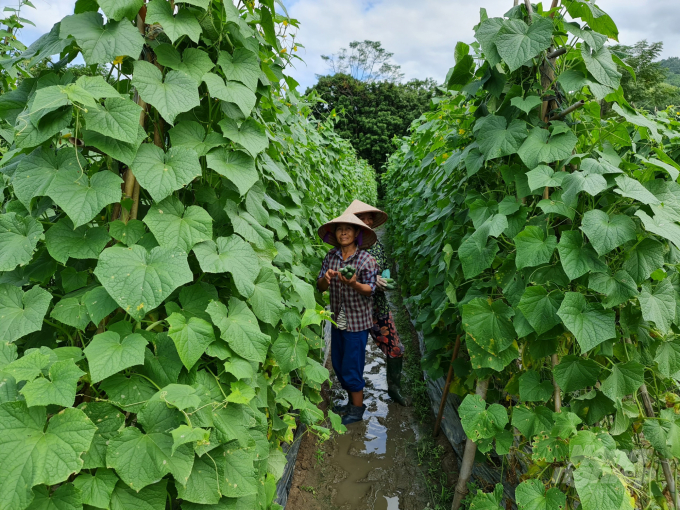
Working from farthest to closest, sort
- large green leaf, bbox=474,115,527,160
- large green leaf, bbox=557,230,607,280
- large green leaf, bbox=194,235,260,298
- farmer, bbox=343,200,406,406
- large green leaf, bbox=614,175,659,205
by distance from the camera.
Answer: farmer, bbox=343,200,406,406
large green leaf, bbox=474,115,527,160
large green leaf, bbox=557,230,607,280
large green leaf, bbox=614,175,659,205
large green leaf, bbox=194,235,260,298

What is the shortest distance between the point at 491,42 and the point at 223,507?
7.72 ft

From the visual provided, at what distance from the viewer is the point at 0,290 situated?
1304 millimetres

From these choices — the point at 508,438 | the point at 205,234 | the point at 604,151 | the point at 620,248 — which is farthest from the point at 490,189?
the point at 205,234

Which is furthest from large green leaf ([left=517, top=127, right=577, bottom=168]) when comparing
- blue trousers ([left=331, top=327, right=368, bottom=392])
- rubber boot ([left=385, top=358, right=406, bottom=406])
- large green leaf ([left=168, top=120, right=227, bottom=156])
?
rubber boot ([left=385, top=358, right=406, bottom=406])

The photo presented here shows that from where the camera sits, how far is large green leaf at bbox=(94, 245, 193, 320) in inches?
47.9

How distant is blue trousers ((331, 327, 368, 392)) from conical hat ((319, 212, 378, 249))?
90cm

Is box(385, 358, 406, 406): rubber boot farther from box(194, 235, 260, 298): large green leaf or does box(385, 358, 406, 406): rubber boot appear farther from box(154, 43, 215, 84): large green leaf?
box(154, 43, 215, 84): large green leaf

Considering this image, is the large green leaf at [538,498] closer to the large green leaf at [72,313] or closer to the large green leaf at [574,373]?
the large green leaf at [574,373]

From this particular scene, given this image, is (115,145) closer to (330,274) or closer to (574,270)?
(574,270)

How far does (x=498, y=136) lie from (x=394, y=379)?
302 centimetres

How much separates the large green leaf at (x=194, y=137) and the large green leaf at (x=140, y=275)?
46 cm

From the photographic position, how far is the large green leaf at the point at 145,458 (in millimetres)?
1177

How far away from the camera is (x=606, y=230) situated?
165cm

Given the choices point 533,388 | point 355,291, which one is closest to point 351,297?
point 355,291
